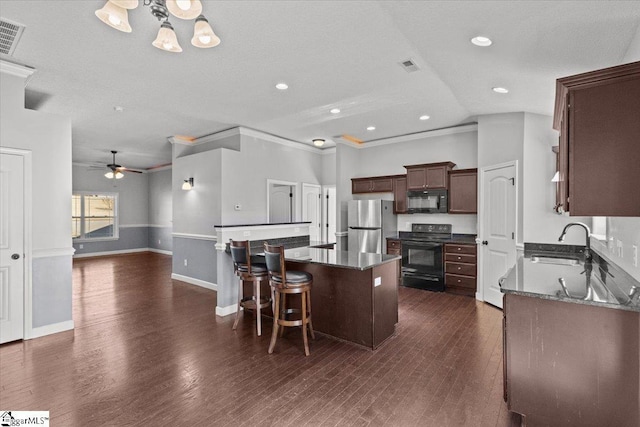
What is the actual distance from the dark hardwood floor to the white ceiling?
2.73 m

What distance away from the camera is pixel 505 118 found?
14.7 ft

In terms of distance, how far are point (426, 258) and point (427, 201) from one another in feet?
3.72

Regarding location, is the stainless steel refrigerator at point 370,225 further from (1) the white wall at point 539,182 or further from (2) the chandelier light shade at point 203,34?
(2) the chandelier light shade at point 203,34

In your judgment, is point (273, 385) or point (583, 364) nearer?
point (583, 364)

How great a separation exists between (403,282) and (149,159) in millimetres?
7817

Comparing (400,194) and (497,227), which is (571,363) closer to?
(497,227)

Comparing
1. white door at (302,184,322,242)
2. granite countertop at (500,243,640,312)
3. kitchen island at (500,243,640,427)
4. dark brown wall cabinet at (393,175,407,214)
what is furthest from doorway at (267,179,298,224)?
kitchen island at (500,243,640,427)

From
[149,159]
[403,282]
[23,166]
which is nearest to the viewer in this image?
[23,166]

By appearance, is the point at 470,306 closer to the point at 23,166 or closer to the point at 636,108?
the point at 636,108

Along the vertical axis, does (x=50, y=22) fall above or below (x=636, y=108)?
above

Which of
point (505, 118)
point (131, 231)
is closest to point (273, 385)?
point (505, 118)

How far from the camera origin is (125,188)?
33.7ft

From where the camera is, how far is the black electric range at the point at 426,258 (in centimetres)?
536

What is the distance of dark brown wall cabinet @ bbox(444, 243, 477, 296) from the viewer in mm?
5059
